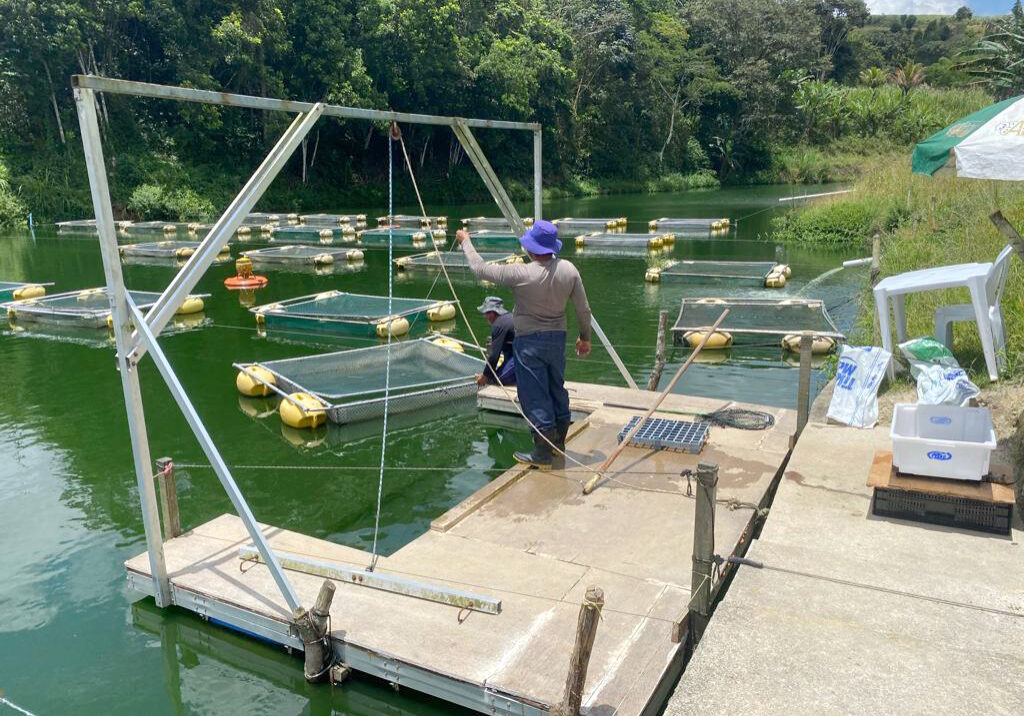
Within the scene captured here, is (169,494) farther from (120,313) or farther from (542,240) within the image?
(542,240)

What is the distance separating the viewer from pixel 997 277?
7227 mm

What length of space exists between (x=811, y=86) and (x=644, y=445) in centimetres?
4885

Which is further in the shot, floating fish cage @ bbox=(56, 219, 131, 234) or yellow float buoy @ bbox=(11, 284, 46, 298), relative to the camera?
floating fish cage @ bbox=(56, 219, 131, 234)

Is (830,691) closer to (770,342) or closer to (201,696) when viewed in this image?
(201,696)

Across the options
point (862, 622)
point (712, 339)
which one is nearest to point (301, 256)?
point (712, 339)

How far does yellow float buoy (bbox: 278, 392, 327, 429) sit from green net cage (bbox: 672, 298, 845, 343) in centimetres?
555

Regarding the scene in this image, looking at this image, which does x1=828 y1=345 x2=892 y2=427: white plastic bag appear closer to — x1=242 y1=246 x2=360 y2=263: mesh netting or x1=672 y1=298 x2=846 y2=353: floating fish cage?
x1=672 y1=298 x2=846 y2=353: floating fish cage

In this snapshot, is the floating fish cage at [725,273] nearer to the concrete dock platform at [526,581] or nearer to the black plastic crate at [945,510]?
the concrete dock platform at [526,581]

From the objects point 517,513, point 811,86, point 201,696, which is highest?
point 811,86

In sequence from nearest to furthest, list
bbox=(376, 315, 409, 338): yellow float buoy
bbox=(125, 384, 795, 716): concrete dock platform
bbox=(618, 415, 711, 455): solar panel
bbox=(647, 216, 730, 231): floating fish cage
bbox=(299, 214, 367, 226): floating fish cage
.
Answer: bbox=(125, 384, 795, 716): concrete dock platform, bbox=(618, 415, 711, 455): solar panel, bbox=(376, 315, 409, 338): yellow float buoy, bbox=(647, 216, 730, 231): floating fish cage, bbox=(299, 214, 367, 226): floating fish cage

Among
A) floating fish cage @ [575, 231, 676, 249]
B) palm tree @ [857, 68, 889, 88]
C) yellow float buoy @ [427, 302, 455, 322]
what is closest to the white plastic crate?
yellow float buoy @ [427, 302, 455, 322]

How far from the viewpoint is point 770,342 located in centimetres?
1217

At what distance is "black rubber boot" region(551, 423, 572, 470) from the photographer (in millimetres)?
6492

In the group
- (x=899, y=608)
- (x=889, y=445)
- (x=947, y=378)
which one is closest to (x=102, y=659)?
(x=899, y=608)
